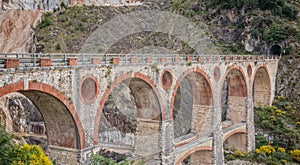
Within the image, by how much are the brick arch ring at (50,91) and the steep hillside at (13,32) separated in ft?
155

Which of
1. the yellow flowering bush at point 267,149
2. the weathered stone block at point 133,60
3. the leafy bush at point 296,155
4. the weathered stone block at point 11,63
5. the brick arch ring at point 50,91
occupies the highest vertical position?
the weathered stone block at point 133,60

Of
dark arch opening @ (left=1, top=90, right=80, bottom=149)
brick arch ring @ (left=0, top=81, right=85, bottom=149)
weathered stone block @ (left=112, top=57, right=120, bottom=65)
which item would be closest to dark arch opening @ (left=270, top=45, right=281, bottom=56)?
weathered stone block @ (left=112, top=57, right=120, bottom=65)

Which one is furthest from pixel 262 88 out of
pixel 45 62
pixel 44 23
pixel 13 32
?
pixel 13 32

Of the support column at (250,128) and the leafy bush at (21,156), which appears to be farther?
the support column at (250,128)

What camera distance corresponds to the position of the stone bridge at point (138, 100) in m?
16.2

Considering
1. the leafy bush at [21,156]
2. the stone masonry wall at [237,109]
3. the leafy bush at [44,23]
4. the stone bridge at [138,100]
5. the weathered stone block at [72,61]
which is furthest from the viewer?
the leafy bush at [44,23]

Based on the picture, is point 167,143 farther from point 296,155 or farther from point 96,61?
point 296,155

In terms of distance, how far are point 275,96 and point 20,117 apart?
35.6 metres

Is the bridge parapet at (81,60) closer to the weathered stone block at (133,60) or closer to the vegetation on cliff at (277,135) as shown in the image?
the weathered stone block at (133,60)

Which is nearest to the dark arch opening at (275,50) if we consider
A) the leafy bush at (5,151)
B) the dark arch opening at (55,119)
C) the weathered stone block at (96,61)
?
the weathered stone block at (96,61)

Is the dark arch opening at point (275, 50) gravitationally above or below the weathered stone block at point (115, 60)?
above

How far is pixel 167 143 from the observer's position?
81.3ft

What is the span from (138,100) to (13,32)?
145 ft

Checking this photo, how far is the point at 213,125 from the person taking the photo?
30859mm
